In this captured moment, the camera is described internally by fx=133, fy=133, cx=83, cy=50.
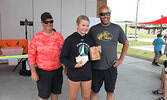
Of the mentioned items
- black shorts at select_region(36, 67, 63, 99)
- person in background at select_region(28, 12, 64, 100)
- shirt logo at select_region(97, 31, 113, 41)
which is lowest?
black shorts at select_region(36, 67, 63, 99)

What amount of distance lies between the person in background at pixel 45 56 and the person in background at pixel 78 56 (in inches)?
6.4

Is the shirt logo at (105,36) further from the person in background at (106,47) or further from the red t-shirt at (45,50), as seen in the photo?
the red t-shirt at (45,50)

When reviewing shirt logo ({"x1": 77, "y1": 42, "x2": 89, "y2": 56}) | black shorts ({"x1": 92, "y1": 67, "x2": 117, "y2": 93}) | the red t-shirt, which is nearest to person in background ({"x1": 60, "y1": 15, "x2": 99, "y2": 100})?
shirt logo ({"x1": 77, "y1": 42, "x2": 89, "y2": 56})

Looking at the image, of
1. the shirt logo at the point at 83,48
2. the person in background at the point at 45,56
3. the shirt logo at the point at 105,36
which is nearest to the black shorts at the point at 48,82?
the person in background at the point at 45,56

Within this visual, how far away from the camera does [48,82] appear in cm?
170

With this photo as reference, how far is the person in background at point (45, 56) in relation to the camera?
5.26ft

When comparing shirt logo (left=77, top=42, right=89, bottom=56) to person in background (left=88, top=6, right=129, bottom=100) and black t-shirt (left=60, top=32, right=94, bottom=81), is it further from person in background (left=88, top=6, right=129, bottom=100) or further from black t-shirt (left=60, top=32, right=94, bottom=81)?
person in background (left=88, top=6, right=129, bottom=100)

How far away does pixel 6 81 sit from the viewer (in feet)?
11.4

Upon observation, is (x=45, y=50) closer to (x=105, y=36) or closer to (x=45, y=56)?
(x=45, y=56)

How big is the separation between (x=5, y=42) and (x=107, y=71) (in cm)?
316

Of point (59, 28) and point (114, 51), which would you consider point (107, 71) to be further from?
point (59, 28)

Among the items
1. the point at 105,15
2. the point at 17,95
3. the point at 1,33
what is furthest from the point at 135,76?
the point at 1,33

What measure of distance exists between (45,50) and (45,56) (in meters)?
0.07

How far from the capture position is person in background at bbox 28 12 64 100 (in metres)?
1.60
